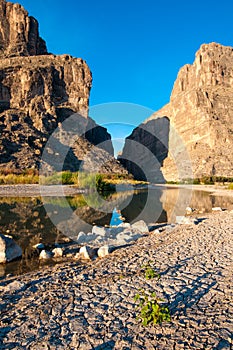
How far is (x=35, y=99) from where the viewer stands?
2874 inches

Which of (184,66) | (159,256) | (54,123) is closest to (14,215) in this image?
(159,256)

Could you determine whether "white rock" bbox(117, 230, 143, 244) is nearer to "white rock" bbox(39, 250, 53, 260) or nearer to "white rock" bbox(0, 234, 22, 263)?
"white rock" bbox(39, 250, 53, 260)

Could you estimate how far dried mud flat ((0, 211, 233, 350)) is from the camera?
3.12m

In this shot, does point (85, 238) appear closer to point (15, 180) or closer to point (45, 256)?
point (45, 256)

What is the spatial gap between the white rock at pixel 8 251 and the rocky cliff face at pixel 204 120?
79.3 m

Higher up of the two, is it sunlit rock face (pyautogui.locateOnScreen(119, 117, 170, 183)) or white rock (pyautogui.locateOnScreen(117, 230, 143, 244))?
sunlit rock face (pyautogui.locateOnScreen(119, 117, 170, 183))

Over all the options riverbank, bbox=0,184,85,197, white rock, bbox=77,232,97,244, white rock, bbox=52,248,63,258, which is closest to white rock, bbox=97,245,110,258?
white rock, bbox=52,248,63,258

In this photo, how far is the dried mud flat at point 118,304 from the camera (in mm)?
3121

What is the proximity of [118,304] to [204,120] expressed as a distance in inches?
3978

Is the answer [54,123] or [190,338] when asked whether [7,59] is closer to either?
[54,123]

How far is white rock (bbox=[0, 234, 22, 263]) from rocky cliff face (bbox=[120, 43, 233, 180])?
79.3m

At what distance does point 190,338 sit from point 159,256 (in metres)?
3.56

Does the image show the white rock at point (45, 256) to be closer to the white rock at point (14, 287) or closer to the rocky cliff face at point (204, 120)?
the white rock at point (14, 287)

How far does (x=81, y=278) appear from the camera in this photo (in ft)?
17.4
